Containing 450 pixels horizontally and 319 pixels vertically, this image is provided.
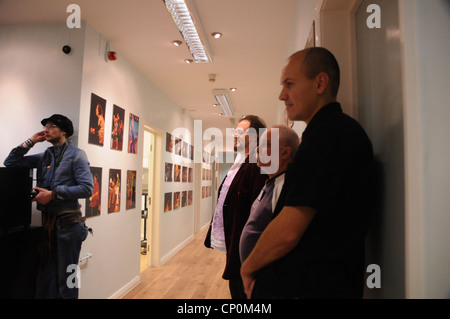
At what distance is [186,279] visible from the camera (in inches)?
176

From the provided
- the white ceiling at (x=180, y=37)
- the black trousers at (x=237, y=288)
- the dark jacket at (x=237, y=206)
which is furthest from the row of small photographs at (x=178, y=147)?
the black trousers at (x=237, y=288)

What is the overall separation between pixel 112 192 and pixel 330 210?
3.16 meters

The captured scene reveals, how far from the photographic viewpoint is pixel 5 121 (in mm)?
2898

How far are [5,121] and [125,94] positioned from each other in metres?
1.37

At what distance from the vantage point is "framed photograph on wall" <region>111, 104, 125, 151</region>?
350 centimetres

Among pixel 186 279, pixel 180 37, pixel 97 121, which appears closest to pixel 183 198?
pixel 186 279

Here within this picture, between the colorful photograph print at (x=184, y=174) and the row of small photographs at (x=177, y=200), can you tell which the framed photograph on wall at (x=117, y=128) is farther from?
the colorful photograph print at (x=184, y=174)

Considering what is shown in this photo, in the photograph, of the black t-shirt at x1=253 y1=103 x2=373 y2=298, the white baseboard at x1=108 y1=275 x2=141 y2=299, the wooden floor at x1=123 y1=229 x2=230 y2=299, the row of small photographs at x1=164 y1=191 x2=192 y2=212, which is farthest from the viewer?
the row of small photographs at x1=164 y1=191 x2=192 y2=212

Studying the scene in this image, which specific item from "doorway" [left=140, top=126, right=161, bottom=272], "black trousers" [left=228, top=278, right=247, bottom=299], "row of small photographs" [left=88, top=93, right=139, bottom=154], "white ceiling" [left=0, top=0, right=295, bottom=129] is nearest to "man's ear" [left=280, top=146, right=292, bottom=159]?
"black trousers" [left=228, top=278, right=247, bottom=299]

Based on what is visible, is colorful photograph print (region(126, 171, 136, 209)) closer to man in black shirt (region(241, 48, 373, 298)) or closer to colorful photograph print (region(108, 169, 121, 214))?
colorful photograph print (region(108, 169, 121, 214))

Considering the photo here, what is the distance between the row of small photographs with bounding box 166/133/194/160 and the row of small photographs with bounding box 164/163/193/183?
0.29 meters

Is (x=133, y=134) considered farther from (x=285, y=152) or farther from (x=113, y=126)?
(x=285, y=152)

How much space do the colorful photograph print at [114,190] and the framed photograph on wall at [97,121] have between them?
45 centimetres

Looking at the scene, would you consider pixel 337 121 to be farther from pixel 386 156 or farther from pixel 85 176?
pixel 85 176
